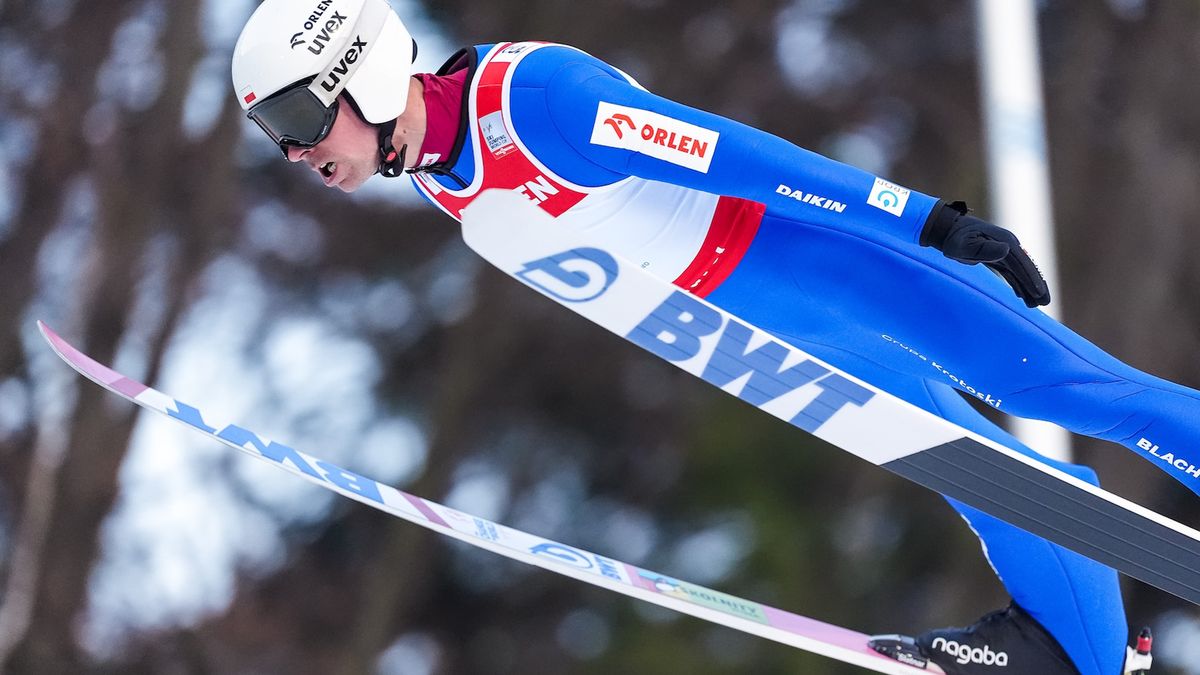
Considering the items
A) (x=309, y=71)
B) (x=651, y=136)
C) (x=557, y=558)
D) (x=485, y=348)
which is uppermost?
(x=651, y=136)

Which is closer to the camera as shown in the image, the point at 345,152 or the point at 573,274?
the point at 573,274

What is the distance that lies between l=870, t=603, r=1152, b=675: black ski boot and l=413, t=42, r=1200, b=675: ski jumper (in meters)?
0.03

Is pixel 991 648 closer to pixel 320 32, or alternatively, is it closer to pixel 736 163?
Result: pixel 736 163

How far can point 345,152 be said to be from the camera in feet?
7.56

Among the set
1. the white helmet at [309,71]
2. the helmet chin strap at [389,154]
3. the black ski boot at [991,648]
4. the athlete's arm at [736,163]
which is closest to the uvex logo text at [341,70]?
the white helmet at [309,71]

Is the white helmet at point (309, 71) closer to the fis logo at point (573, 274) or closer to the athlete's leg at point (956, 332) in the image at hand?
the fis logo at point (573, 274)

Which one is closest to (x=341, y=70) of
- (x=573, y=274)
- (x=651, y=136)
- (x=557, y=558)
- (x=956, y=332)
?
(x=651, y=136)

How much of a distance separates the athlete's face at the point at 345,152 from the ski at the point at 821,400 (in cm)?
54

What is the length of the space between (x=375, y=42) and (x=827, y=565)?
6068mm

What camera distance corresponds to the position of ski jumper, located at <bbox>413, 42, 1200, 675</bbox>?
2.13 m

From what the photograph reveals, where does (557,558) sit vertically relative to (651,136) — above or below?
below

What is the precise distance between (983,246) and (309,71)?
3.66 feet

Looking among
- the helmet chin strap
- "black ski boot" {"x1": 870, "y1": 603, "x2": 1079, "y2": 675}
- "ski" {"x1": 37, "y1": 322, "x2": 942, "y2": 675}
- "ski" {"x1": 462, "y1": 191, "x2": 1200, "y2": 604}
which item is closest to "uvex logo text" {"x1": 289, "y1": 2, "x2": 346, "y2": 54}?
the helmet chin strap

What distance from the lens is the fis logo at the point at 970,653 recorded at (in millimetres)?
2547
